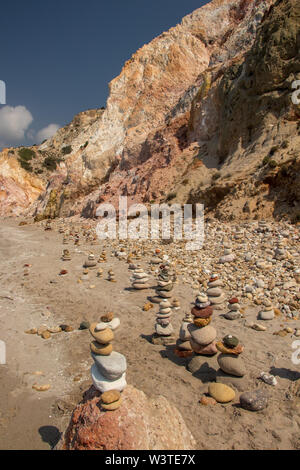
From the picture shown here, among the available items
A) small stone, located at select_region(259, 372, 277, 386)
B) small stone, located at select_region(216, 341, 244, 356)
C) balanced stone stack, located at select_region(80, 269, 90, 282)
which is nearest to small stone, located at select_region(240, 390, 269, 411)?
small stone, located at select_region(259, 372, 277, 386)

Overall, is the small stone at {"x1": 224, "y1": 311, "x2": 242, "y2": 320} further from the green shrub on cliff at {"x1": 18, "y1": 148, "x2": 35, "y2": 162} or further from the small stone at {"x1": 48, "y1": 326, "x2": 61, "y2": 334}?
the green shrub on cliff at {"x1": 18, "y1": 148, "x2": 35, "y2": 162}

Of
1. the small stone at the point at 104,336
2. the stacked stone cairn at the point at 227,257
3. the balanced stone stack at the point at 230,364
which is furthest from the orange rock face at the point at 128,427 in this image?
the stacked stone cairn at the point at 227,257

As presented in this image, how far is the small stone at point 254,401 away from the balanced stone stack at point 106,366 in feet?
5.15

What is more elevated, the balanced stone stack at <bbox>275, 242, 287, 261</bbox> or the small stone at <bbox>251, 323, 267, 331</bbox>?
the balanced stone stack at <bbox>275, 242, 287, 261</bbox>

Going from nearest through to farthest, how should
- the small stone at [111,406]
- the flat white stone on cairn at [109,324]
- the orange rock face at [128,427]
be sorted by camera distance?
the orange rock face at [128,427] < the small stone at [111,406] < the flat white stone on cairn at [109,324]

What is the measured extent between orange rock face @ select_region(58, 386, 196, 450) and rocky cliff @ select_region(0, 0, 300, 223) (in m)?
9.60

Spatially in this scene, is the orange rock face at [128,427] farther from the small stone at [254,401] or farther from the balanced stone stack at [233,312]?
the balanced stone stack at [233,312]

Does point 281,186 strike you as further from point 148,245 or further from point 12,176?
point 12,176

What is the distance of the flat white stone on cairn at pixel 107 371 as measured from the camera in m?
2.95

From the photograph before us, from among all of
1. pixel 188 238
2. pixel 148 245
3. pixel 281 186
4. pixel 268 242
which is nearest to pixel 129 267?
pixel 148 245

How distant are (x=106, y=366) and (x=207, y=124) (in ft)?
59.9

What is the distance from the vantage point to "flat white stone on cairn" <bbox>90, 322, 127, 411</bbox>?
2.95 metres

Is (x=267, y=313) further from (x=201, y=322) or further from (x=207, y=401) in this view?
(x=207, y=401)
